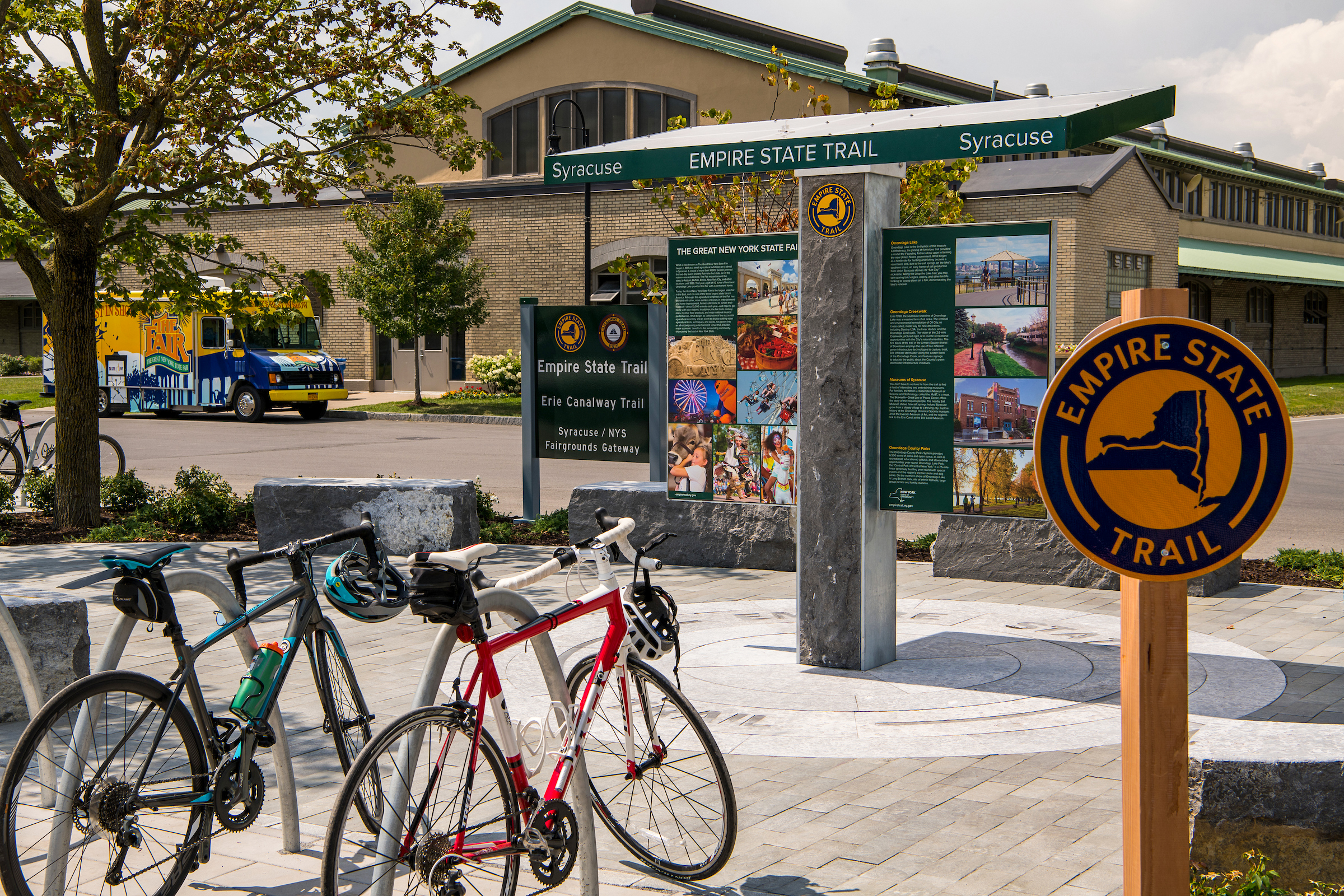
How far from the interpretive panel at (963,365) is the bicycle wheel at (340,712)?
3.58m

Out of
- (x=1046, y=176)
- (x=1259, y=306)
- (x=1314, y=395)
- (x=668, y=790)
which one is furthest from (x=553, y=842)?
(x=1259, y=306)

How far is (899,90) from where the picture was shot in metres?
32.4

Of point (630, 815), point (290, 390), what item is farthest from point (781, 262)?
point (290, 390)

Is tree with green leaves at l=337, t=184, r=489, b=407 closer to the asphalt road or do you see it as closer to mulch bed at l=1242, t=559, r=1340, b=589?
the asphalt road

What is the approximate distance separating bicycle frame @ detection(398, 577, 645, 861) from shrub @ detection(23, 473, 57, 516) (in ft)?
36.6

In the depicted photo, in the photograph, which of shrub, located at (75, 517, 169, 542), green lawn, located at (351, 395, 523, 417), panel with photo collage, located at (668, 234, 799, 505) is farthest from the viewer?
green lawn, located at (351, 395, 523, 417)

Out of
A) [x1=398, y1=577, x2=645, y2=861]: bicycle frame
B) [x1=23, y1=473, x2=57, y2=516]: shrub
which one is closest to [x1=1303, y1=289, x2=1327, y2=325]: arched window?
[x1=23, y1=473, x2=57, y2=516]: shrub

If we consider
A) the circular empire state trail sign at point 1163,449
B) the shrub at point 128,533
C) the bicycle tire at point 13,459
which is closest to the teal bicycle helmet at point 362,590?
the circular empire state trail sign at point 1163,449

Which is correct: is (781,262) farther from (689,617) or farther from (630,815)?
(630,815)

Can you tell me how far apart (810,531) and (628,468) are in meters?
14.2

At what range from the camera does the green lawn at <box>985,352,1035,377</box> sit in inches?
280

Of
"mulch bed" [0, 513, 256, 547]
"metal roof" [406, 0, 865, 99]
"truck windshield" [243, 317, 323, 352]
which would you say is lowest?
"mulch bed" [0, 513, 256, 547]

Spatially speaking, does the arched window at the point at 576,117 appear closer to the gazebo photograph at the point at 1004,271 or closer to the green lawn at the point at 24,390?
the green lawn at the point at 24,390

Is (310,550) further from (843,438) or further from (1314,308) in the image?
(1314,308)
